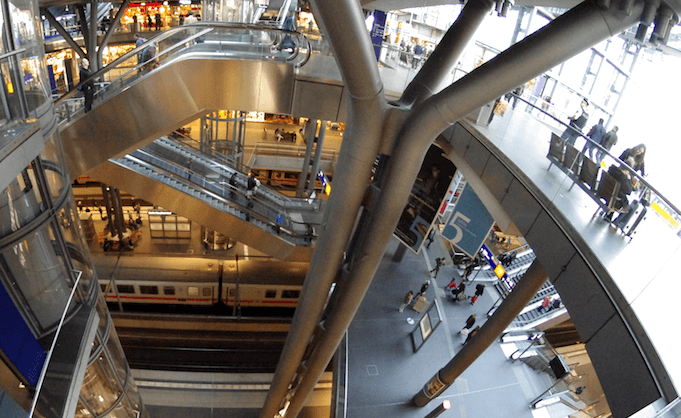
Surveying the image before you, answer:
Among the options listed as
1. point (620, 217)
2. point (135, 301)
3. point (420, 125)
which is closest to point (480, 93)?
point (420, 125)

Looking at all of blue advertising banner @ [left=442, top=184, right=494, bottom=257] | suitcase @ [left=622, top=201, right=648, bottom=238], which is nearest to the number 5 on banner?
blue advertising banner @ [left=442, top=184, right=494, bottom=257]

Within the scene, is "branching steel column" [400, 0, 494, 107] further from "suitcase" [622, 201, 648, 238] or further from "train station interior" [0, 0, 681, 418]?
"suitcase" [622, 201, 648, 238]

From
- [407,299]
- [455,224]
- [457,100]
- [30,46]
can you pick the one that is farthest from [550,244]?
[407,299]

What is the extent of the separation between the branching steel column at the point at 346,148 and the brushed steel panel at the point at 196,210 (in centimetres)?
370

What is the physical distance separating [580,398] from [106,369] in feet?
39.7

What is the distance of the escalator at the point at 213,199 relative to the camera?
1072 cm

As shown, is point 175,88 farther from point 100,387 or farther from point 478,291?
point 478,291

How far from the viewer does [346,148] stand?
6566 millimetres

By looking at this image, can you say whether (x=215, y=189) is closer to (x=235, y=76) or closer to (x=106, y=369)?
(x=235, y=76)

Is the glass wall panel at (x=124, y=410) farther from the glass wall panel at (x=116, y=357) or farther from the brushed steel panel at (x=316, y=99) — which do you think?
the brushed steel panel at (x=316, y=99)

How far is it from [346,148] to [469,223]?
4.44 meters

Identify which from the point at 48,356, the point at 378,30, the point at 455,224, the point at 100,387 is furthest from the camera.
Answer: the point at 378,30

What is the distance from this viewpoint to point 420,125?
5.88m

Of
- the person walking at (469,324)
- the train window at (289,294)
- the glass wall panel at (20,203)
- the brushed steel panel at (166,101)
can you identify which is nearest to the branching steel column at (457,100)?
the brushed steel panel at (166,101)
